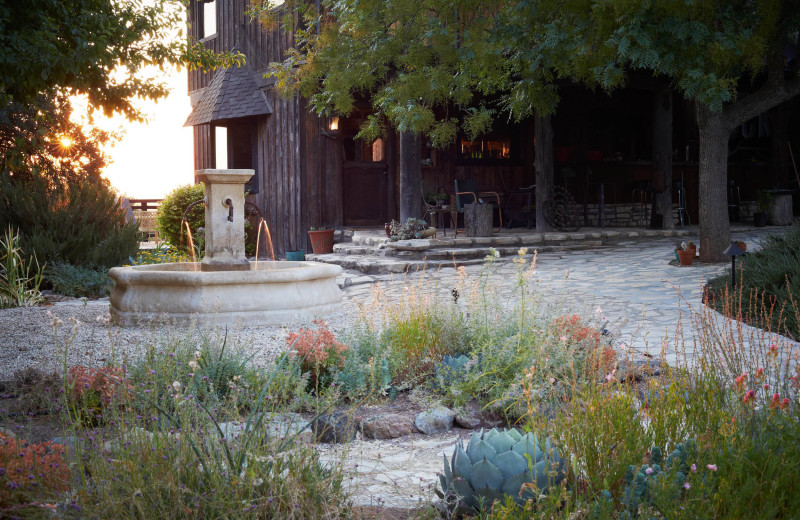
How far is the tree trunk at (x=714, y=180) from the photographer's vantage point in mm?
10117

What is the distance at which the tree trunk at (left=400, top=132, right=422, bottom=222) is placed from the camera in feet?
42.0

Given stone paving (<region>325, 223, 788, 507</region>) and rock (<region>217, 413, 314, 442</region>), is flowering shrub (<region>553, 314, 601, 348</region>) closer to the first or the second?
stone paving (<region>325, 223, 788, 507</region>)

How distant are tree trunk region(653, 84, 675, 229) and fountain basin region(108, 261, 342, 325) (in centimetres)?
990

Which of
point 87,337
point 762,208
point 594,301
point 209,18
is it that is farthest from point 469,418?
point 209,18

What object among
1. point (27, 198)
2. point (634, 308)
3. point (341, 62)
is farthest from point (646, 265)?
point (27, 198)

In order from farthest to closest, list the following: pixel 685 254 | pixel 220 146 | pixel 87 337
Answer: pixel 220 146, pixel 685 254, pixel 87 337

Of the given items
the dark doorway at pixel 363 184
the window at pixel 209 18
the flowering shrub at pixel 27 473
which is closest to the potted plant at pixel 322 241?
the dark doorway at pixel 363 184

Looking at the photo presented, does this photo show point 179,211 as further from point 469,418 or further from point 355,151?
point 469,418

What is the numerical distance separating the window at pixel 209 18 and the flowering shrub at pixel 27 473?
16.3 meters

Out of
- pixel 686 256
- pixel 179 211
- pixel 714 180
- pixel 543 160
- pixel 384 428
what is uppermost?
pixel 543 160

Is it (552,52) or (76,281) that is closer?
(552,52)

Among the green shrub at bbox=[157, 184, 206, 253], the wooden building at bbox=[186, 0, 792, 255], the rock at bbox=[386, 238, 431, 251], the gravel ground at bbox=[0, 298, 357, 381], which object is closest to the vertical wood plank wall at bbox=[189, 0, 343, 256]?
the wooden building at bbox=[186, 0, 792, 255]

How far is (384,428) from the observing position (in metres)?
3.91

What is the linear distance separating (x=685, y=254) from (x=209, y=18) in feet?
42.2
